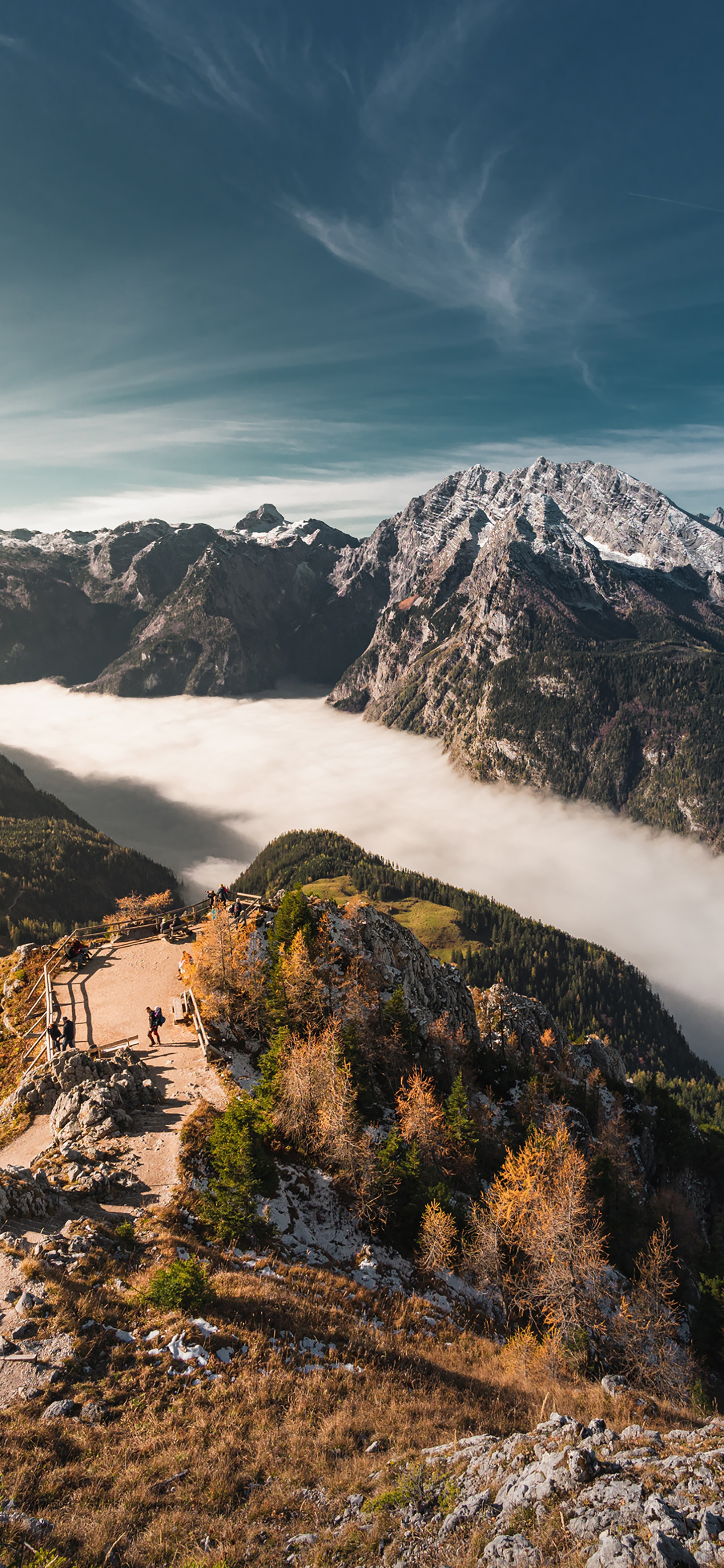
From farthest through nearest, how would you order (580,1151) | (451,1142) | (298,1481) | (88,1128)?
(580,1151) → (451,1142) → (88,1128) → (298,1481)

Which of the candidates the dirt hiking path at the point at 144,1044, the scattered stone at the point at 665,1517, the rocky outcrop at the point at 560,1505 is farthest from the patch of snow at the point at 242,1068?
the scattered stone at the point at 665,1517

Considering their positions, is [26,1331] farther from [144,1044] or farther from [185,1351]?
[144,1044]

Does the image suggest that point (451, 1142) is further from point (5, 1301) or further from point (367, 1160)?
point (5, 1301)

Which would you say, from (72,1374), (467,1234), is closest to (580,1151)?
(467,1234)

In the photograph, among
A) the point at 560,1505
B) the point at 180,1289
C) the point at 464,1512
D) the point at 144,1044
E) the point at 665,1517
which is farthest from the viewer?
the point at 144,1044

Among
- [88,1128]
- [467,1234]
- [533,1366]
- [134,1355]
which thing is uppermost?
[134,1355]

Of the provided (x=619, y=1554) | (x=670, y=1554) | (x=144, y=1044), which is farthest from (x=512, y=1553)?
(x=144, y=1044)
